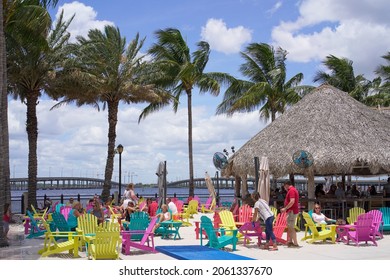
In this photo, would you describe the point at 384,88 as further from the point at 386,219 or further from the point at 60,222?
the point at 60,222

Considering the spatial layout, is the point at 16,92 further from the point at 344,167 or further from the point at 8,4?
the point at 344,167

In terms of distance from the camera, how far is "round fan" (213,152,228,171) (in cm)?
2374

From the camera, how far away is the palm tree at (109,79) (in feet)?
97.5

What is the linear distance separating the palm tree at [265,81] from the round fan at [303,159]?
57.1ft

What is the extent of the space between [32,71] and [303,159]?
14.9m

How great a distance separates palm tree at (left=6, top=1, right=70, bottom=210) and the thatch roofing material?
10.5 metres

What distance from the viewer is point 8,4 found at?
21266 millimetres

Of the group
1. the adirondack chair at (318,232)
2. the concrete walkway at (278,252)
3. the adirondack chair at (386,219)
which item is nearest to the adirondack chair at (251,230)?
the concrete walkway at (278,252)

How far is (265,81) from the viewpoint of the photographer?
121ft

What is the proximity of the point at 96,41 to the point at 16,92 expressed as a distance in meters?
4.93

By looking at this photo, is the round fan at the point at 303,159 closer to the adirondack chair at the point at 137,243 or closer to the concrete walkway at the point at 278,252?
the concrete walkway at the point at 278,252

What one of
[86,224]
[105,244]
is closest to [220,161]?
[86,224]

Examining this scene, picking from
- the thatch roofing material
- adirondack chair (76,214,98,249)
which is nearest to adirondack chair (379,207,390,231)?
the thatch roofing material
